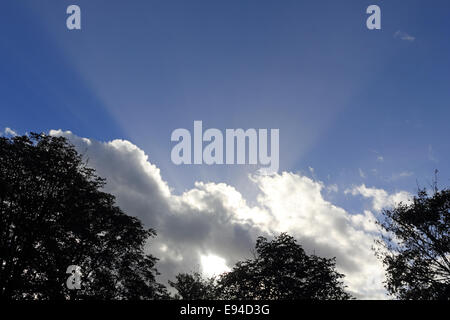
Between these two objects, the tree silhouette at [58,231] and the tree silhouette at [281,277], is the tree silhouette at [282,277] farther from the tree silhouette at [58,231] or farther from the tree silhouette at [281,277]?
the tree silhouette at [58,231]

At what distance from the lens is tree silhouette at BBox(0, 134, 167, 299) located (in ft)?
71.7

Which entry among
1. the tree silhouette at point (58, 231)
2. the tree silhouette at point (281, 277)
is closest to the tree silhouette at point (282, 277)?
the tree silhouette at point (281, 277)

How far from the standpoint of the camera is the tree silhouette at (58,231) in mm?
21859

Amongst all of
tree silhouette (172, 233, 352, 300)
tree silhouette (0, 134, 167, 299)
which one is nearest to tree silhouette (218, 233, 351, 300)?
tree silhouette (172, 233, 352, 300)

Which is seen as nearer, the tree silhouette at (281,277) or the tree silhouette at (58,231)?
the tree silhouette at (58,231)

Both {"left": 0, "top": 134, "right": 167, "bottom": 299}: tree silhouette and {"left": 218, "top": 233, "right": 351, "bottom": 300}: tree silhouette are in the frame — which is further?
{"left": 218, "top": 233, "right": 351, "bottom": 300}: tree silhouette

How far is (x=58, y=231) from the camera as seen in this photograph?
80.3 feet

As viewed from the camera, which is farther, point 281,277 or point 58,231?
point 281,277

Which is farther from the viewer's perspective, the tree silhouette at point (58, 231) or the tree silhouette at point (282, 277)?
the tree silhouette at point (282, 277)

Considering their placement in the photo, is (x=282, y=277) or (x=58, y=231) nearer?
(x=58, y=231)

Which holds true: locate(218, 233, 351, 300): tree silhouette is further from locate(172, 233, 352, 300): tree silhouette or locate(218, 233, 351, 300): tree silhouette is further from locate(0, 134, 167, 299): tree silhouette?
locate(0, 134, 167, 299): tree silhouette

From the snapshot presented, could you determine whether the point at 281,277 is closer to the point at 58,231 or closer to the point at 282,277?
the point at 282,277

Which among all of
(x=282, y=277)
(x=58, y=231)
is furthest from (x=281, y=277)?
(x=58, y=231)
